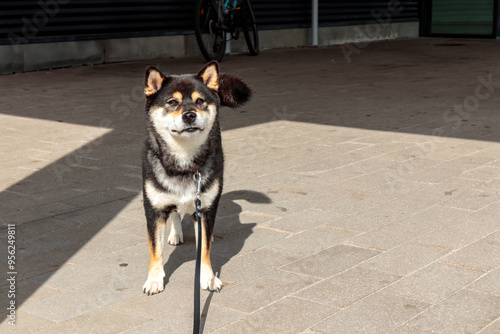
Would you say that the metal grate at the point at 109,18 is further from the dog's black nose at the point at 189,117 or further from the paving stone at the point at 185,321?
the paving stone at the point at 185,321

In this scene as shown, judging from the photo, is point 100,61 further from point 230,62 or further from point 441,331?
point 441,331

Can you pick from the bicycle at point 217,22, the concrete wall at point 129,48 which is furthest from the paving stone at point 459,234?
the bicycle at point 217,22

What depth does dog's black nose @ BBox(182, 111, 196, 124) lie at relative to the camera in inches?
135

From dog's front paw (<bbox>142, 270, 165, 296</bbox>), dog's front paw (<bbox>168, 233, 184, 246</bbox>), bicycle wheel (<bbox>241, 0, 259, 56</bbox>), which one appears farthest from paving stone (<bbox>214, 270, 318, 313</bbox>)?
bicycle wheel (<bbox>241, 0, 259, 56</bbox>)

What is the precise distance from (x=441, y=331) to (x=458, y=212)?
1.98 meters

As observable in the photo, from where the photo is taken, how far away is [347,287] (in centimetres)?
376

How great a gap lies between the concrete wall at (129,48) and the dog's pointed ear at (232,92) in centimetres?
950

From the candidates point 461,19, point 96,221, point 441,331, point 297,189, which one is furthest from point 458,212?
point 461,19

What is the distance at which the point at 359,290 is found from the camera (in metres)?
3.72

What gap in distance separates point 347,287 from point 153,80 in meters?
1.46

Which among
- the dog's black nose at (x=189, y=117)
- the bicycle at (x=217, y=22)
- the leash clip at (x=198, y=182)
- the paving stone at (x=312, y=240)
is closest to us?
the dog's black nose at (x=189, y=117)

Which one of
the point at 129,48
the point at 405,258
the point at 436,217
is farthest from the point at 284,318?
the point at 129,48

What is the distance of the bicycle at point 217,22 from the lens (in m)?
14.5

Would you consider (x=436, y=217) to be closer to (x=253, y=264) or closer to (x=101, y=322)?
(x=253, y=264)
